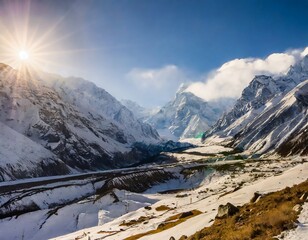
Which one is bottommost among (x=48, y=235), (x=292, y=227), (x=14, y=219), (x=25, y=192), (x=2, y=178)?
(x=292, y=227)

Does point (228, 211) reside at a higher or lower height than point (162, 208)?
lower

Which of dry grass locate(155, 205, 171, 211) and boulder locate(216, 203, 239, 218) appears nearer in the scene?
boulder locate(216, 203, 239, 218)

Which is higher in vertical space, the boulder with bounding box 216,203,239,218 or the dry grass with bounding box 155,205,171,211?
the dry grass with bounding box 155,205,171,211

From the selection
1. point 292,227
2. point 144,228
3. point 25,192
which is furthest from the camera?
point 25,192

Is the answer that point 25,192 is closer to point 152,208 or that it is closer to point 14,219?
point 14,219

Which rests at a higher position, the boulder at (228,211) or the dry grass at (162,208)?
the dry grass at (162,208)

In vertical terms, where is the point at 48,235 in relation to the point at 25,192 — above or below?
below

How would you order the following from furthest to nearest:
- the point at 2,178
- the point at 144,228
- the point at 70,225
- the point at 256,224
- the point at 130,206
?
the point at 2,178, the point at 130,206, the point at 70,225, the point at 144,228, the point at 256,224

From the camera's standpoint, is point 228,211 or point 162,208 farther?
point 162,208

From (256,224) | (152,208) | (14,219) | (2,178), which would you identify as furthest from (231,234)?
(2,178)

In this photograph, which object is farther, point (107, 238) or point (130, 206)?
point (130, 206)

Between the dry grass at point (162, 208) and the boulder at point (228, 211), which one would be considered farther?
the dry grass at point (162, 208)
